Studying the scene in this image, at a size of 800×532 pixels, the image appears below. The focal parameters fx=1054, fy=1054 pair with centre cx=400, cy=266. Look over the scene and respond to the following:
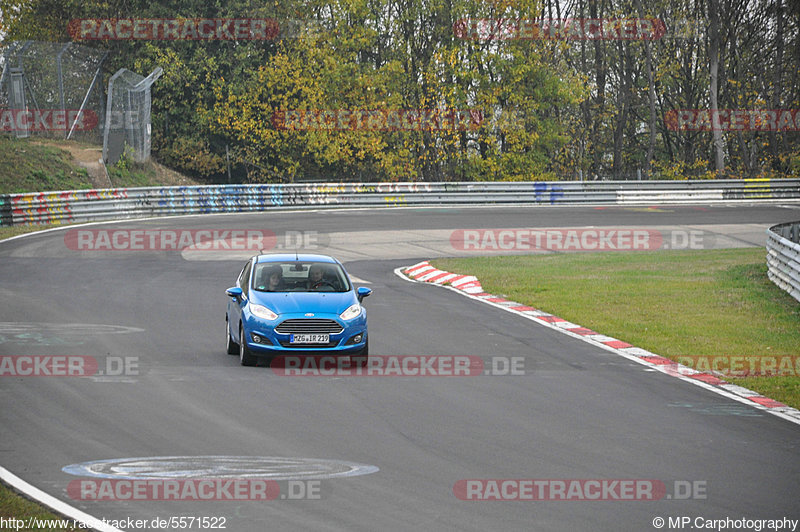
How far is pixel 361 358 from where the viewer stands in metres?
14.3

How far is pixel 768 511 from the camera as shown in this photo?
7.95 meters

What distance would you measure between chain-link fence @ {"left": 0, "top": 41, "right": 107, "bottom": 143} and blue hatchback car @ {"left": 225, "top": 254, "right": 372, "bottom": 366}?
2753 centimetres

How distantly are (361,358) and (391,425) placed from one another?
11.9ft

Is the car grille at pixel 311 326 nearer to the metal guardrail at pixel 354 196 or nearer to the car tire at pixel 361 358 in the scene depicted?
the car tire at pixel 361 358

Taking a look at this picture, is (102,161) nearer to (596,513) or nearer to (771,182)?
(771,182)

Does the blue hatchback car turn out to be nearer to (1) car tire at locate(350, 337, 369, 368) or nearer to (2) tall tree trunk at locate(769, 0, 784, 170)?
(1) car tire at locate(350, 337, 369, 368)

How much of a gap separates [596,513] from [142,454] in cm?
404

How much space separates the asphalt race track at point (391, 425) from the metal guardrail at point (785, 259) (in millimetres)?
5930

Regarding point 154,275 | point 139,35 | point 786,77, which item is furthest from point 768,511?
point 786,77

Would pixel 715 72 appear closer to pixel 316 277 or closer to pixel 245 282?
pixel 316 277

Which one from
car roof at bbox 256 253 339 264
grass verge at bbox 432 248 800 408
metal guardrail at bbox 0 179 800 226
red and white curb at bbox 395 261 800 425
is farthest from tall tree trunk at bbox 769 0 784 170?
car roof at bbox 256 253 339 264

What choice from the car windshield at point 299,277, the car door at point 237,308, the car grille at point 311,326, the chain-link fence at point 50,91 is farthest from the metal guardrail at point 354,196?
the car grille at point 311,326

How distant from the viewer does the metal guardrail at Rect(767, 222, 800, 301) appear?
20344 mm

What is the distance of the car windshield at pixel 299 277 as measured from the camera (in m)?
14.6
